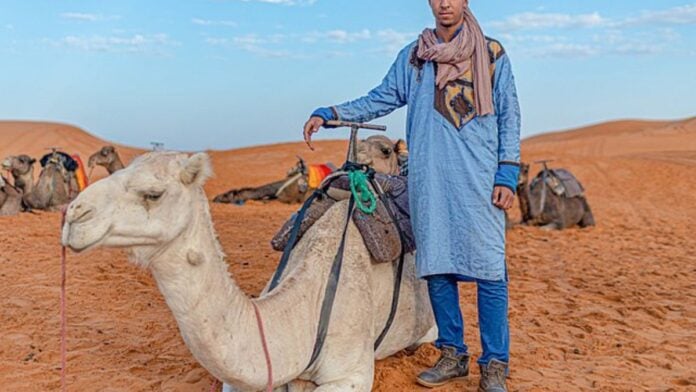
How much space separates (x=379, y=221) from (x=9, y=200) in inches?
445

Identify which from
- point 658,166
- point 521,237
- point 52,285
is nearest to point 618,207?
point 521,237

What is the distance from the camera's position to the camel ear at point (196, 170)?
2.95m

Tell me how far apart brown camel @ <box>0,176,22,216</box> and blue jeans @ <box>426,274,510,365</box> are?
36.6 ft

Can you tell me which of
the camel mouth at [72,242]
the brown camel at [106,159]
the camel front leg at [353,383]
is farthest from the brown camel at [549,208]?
the camel mouth at [72,242]

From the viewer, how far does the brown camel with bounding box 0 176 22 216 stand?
1376 centimetres

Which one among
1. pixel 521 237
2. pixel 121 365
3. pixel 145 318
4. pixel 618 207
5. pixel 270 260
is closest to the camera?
pixel 121 365

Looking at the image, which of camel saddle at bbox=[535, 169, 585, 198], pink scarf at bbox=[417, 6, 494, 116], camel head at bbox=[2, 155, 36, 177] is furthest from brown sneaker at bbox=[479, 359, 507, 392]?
camel head at bbox=[2, 155, 36, 177]

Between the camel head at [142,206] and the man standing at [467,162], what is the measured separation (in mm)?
1610

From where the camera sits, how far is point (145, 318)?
21.2 feet

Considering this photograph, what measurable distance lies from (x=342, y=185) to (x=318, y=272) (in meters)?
0.73

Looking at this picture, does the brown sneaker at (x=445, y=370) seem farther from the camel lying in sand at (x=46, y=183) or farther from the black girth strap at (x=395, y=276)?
the camel lying in sand at (x=46, y=183)

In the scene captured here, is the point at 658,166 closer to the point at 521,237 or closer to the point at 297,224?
the point at 521,237

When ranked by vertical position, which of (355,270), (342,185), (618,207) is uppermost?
(342,185)

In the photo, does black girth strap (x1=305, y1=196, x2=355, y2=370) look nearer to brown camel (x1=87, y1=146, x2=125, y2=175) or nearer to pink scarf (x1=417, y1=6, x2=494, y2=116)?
pink scarf (x1=417, y1=6, x2=494, y2=116)
